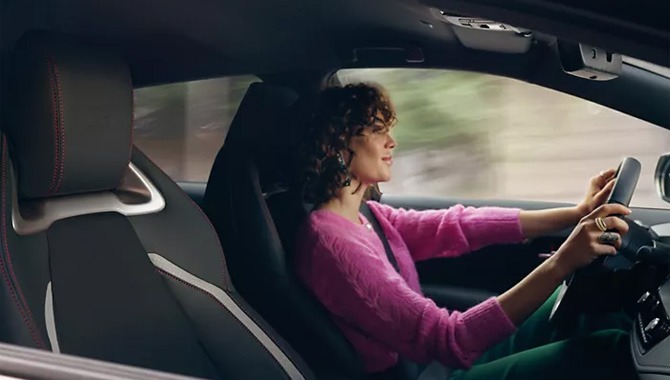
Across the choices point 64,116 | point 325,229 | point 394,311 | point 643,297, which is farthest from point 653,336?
point 64,116

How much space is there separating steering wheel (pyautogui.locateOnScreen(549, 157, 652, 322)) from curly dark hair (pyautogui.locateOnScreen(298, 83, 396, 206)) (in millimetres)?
509

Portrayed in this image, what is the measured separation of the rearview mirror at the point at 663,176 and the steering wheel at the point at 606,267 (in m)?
0.04

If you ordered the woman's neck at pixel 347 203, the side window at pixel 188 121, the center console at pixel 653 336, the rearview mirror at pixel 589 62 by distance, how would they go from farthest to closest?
the side window at pixel 188 121 → the woman's neck at pixel 347 203 → the center console at pixel 653 336 → the rearview mirror at pixel 589 62

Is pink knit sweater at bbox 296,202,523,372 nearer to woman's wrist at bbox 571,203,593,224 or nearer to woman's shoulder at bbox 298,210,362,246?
woman's shoulder at bbox 298,210,362,246

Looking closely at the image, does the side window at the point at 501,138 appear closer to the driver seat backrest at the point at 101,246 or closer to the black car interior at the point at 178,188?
the black car interior at the point at 178,188

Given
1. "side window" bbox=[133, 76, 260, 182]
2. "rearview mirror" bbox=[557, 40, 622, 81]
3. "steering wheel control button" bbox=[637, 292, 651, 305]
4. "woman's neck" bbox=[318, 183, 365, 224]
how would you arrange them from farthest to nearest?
"side window" bbox=[133, 76, 260, 182], "woman's neck" bbox=[318, 183, 365, 224], "steering wheel control button" bbox=[637, 292, 651, 305], "rearview mirror" bbox=[557, 40, 622, 81]

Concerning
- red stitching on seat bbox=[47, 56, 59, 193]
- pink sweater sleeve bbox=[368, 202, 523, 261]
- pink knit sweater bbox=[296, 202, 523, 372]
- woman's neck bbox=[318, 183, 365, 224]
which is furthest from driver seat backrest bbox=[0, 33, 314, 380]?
pink sweater sleeve bbox=[368, 202, 523, 261]

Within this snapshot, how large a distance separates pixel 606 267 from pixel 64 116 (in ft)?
3.21

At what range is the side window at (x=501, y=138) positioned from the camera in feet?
6.36

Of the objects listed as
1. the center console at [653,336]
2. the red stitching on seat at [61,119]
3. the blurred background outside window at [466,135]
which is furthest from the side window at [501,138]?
the red stitching on seat at [61,119]

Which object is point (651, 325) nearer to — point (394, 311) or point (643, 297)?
point (643, 297)

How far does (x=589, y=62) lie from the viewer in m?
1.41

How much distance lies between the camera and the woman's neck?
79.5 inches

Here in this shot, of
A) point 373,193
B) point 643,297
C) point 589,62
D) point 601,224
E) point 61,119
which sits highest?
point 589,62
